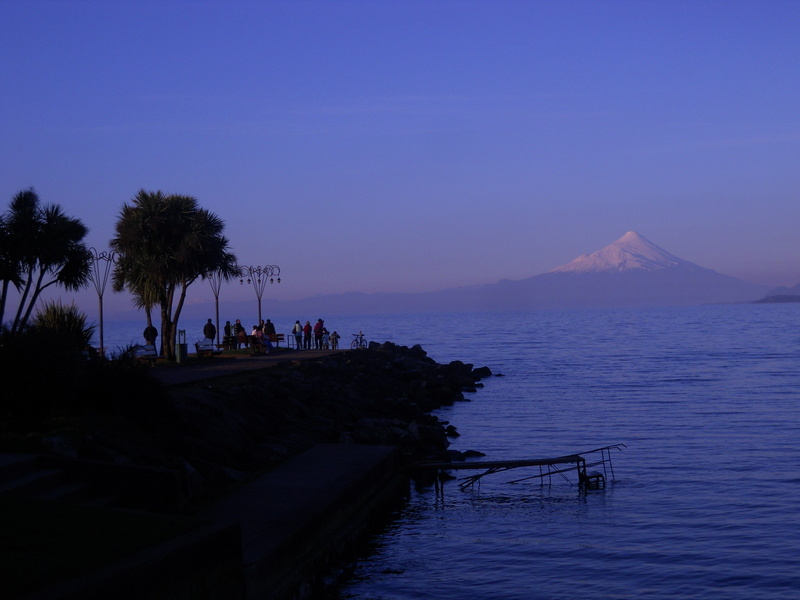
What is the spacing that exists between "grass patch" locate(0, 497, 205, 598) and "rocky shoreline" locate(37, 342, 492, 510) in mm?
2279

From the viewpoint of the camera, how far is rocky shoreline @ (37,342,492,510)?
1143 cm

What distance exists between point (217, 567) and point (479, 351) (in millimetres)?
70337

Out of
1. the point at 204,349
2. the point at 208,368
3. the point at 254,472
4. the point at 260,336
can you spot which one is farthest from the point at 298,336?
the point at 254,472

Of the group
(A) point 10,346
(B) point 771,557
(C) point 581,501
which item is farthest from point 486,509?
(A) point 10,346

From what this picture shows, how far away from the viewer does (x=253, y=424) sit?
1691 centimetres

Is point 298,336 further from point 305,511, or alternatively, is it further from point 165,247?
point 305,511

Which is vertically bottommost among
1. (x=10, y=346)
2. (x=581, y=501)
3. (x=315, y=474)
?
Result: (x=581, y=501)

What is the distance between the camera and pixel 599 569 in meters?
12.1

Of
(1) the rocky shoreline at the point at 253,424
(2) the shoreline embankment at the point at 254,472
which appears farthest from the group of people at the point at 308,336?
(2) the shoreline embankment at the point at 254,472

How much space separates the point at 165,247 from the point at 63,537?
3102 cm

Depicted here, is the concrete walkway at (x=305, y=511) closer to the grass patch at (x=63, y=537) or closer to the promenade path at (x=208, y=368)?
the grass patch at (x=63, y=537)

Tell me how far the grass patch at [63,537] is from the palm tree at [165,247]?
92.7ft

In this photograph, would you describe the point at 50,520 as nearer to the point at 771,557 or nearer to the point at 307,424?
the point at 771,557

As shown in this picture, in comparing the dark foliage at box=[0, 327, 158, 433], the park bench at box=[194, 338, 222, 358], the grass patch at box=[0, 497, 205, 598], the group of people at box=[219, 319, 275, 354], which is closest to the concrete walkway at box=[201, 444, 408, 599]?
the grass patch at box=[0, 497, 205, 598]
